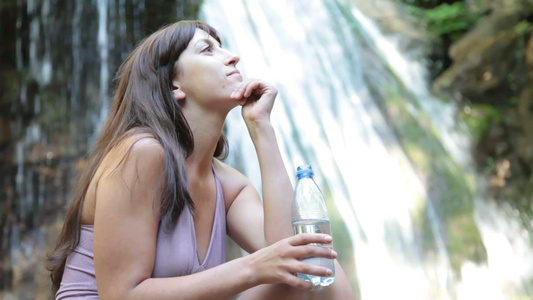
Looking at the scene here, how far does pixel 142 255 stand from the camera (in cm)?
159

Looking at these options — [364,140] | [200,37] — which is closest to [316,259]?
[200,37]

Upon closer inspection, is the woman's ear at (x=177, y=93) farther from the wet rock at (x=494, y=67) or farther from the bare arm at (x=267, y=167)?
the wet rock at (x=494, y=67)

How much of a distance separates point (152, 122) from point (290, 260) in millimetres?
677

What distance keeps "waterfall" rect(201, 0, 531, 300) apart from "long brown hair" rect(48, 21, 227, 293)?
2.56 metres

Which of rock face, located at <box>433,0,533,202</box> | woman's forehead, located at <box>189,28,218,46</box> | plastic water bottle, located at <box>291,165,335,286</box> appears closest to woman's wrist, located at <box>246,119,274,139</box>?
plastic water bottle, located at <box>291,165,335,286</box>

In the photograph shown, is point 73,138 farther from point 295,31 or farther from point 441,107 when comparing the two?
point 441,107

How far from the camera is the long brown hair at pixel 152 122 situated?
1.75m

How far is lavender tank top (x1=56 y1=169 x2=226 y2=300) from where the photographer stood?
1689mm

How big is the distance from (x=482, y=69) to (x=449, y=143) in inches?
41.8

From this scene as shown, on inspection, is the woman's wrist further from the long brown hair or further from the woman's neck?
the long brown hair

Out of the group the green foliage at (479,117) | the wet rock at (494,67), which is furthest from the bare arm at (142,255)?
the wet rock at (494,67)

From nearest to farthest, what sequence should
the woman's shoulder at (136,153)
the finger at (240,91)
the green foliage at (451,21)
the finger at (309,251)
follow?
the finger at (309,251) < the woman's shoulder at (136,153) < the finger at (240,91) < the green foliage at (451,21)

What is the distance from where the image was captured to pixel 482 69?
251 inches

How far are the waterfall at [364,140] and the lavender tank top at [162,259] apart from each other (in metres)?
2.53
